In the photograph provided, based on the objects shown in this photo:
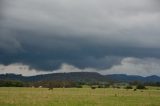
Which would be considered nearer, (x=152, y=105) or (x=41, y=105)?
(x=41, y=105)

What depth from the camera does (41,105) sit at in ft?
128

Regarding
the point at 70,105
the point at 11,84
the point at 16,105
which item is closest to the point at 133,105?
the point at 70,105

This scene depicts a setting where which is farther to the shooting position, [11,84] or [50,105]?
[11,84]

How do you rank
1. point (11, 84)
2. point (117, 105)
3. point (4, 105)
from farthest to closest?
point (11, 84), point (117, 105), point (4, 105)

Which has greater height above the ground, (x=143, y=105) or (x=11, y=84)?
(x=11, y=84)

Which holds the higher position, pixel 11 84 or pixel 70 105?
pixel 11 84

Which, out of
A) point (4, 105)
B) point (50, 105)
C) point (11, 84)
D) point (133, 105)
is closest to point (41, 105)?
point (50, 105)

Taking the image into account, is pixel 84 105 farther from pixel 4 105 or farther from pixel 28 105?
pixel 4 105

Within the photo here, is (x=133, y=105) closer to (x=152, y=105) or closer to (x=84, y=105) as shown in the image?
(x=152, y=105)

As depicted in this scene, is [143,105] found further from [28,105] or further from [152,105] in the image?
[28,105]

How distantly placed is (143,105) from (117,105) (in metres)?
3.30

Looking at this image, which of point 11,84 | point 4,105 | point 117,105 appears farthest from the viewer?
point 11,84

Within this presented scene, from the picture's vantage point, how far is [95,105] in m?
40.4

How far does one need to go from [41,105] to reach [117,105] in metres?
9.27
